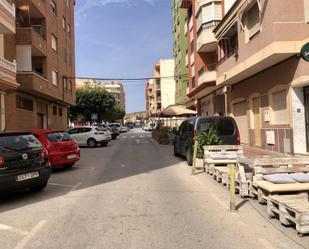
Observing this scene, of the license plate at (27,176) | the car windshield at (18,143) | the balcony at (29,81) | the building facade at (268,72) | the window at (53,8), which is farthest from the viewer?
the window at (53,8)

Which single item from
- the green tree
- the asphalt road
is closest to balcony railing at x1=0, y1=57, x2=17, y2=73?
the asphalt road

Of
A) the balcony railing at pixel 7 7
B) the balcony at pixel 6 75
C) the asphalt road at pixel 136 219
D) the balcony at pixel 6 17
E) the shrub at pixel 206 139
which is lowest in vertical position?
the asphalt road at pixel 136 219

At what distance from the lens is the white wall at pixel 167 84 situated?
84250mm

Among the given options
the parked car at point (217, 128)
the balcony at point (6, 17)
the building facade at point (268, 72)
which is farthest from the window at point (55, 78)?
the parked car at point (217, 128)

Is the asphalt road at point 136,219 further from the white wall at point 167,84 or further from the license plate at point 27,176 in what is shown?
the white wall at point 167,84

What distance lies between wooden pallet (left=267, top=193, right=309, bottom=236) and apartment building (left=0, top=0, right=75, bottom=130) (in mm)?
16216

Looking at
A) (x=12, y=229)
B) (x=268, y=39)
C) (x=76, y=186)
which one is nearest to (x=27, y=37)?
(x=268, y=39)

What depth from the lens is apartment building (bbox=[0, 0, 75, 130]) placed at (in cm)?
2144

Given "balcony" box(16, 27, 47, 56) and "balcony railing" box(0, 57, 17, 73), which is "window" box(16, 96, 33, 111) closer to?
"balcony" box(16, 27, 47, 56)

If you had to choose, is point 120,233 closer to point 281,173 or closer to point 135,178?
point 281,173

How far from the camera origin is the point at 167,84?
86.7 metres

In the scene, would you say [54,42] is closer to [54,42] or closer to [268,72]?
[54,42]

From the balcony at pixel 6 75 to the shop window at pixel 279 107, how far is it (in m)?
12.9

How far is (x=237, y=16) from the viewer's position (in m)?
18.6
